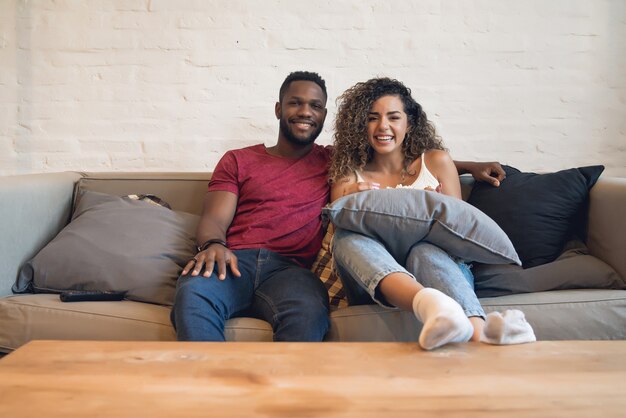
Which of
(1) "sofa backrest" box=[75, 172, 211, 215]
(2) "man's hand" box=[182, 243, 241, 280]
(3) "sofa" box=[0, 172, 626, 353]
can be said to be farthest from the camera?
(1) "sofa backrest" box=[75, 172, 211, 215]

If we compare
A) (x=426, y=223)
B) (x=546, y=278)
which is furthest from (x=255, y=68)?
(x=546, y=278)

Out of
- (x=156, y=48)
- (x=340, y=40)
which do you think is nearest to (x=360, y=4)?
(x=340, y=40)

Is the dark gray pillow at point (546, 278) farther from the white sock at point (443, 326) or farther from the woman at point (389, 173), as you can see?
the white sock at point (443, 326)

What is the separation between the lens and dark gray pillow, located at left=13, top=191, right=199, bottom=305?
1.55 m

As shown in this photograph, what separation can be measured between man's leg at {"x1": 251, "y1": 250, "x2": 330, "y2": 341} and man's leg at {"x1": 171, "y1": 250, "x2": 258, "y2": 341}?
0.15 ft

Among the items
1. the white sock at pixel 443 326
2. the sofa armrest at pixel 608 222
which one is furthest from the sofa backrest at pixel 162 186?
the sofa armrest at pixel 608 222

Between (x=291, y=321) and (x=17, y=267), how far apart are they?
3.00 ft

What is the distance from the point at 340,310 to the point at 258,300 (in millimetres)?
239

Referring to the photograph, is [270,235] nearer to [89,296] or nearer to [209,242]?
[209,242]

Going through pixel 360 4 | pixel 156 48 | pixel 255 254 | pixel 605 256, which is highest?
pixel 360 4

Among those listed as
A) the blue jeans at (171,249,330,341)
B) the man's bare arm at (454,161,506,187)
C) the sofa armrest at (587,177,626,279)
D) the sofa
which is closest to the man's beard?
the blue jeans at (171,249,330,341)

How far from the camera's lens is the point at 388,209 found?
1.41 metres

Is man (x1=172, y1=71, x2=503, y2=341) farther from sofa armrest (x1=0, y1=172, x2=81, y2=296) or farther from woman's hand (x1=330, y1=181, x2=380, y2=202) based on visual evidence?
sofa armrest (x1=0, y1=172, x2=81, y2=296)

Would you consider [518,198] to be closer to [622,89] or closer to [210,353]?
[622,89]
